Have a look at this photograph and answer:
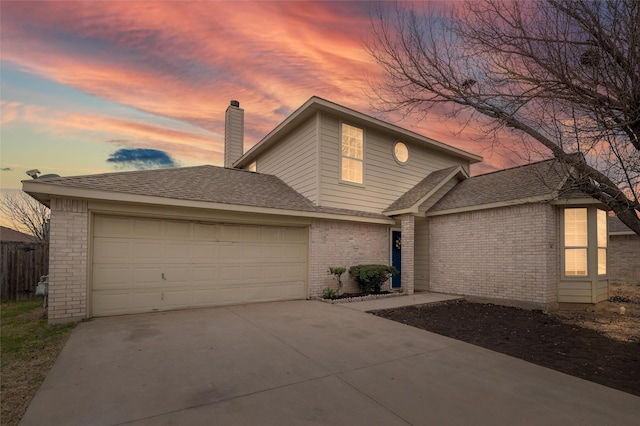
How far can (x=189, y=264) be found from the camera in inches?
328

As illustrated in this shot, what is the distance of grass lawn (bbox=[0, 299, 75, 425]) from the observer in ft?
10.9

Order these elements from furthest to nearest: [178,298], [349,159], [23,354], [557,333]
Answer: [349,159], [178,298], [557,333], [23,354]

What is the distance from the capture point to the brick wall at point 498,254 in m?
8.70

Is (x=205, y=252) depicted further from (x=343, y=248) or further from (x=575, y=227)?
(x=575, y=227)

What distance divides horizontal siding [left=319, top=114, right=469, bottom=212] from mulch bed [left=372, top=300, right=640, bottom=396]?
4.30 meters

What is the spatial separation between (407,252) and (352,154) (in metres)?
4.06

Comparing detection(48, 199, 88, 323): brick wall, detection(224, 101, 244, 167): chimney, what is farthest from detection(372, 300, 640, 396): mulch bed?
detection(224, 101, 244, 167): chimney

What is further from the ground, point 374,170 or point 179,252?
point 374,170

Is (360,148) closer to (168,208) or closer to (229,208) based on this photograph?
(229,208)

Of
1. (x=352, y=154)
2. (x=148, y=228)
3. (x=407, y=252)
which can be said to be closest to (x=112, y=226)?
(x=148, y=228)

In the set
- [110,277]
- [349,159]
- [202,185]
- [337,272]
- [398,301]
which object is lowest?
[398,301]

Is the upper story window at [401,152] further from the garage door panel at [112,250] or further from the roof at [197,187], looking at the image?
the garage door panel at [112,250]

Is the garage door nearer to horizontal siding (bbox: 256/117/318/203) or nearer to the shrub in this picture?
the shrub

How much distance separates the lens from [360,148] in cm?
1177
